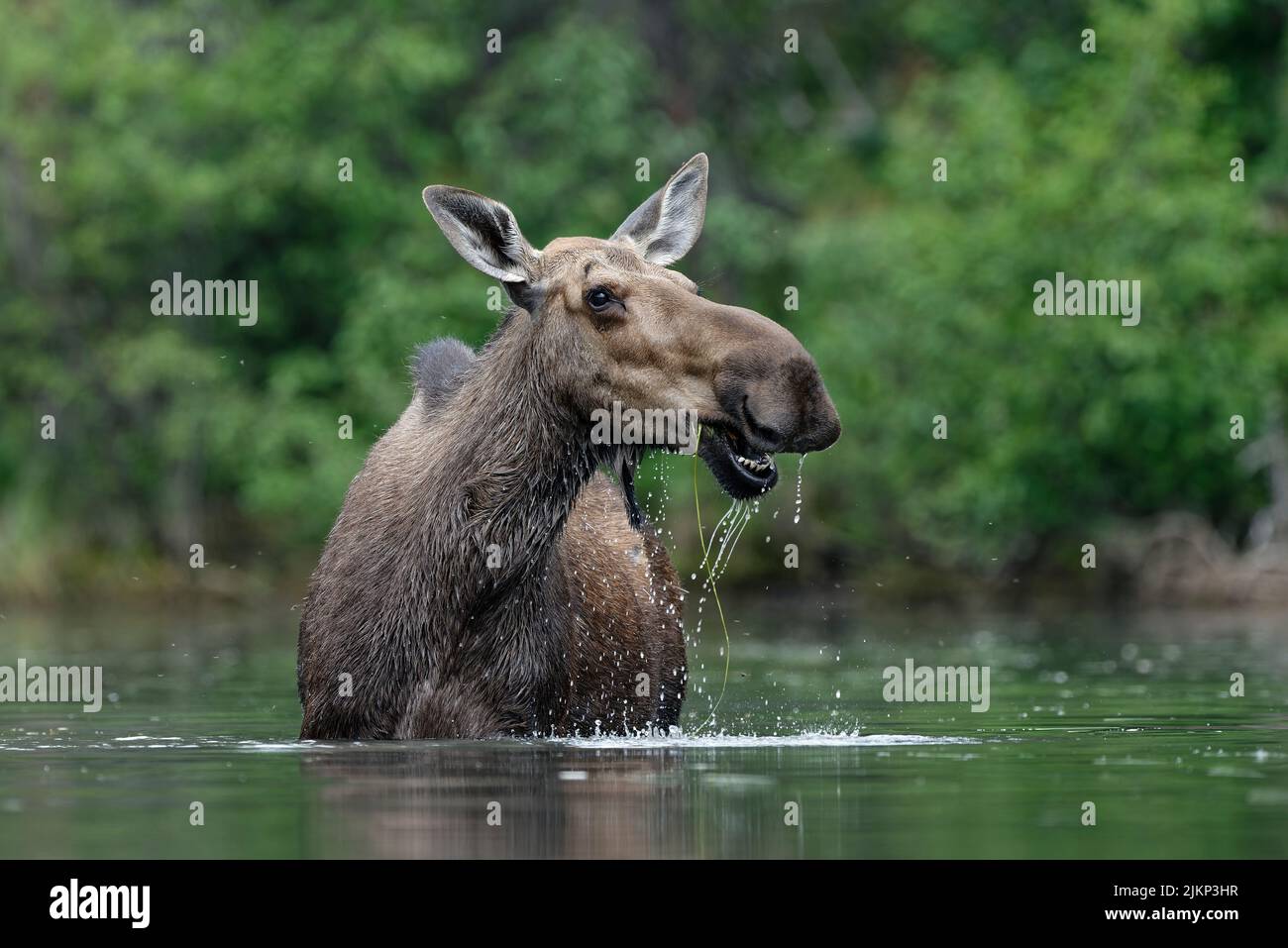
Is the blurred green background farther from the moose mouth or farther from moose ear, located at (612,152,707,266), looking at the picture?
the moose mouth

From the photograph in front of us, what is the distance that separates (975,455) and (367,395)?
8750mm

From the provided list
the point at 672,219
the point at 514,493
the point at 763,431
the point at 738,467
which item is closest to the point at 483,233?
the point at 514,493

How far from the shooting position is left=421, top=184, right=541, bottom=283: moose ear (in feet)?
36.3

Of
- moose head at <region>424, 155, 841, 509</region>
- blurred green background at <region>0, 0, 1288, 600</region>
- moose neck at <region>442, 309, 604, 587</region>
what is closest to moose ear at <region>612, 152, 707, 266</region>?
moose head at <region>424, 155, 841, 509</region>

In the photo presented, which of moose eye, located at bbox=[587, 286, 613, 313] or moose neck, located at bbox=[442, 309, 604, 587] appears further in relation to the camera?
moose neck, located at bbox=[442, 309, 604, 587]

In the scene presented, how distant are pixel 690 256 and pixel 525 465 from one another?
25014 millimetres

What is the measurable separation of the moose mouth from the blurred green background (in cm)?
1856

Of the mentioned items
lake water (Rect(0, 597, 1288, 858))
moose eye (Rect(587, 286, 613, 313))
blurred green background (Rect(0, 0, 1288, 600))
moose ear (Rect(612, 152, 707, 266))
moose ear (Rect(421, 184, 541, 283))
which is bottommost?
lake water (Rect(0, 597, 1288, 858))

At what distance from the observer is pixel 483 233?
1120 cm

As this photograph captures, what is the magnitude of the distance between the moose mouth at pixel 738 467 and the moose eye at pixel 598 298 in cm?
78

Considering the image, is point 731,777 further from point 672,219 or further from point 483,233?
point 672,219

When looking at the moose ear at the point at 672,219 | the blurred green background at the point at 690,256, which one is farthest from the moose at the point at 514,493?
the blurred green background at the point at 690,256

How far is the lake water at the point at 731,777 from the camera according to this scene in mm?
8328

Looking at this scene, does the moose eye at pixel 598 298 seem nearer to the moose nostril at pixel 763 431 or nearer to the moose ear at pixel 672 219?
the moose nostril at pixel 763 431
